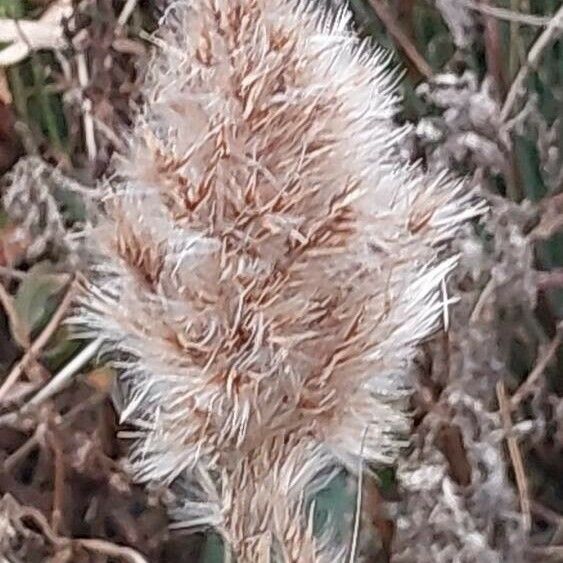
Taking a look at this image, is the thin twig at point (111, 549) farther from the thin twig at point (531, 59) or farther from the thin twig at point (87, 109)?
the thin twig at point (531, 59)

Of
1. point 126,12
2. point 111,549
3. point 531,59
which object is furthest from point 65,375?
point 531,59

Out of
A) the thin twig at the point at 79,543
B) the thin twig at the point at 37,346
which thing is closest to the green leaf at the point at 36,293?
the thin twig at the point at 37,346

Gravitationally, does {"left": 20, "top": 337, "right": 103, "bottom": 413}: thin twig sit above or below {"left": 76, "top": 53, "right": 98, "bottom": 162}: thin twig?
below

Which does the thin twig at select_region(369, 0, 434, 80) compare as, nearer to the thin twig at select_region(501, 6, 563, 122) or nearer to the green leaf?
the thin twig at select_region(501, 6, 563, 122)

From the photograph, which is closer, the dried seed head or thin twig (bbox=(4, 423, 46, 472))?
the dried seed head

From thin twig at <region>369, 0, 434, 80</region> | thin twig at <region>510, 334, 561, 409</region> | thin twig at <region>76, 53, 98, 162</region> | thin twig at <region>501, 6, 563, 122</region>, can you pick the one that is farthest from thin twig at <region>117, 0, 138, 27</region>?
thin twig at <region>510, 334, 561, 409</region>

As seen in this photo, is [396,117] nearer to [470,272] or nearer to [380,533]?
[470,272]
